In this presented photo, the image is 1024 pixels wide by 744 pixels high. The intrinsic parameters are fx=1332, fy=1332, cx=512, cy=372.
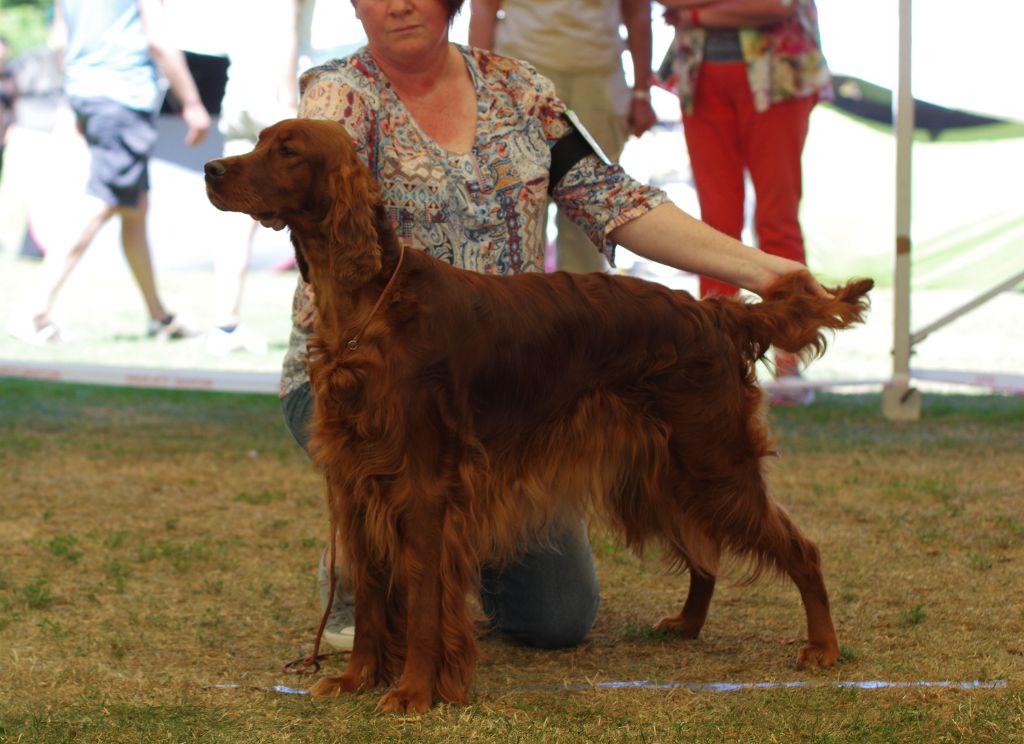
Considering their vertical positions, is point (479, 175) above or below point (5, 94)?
below

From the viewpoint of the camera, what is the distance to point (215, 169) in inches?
82.7

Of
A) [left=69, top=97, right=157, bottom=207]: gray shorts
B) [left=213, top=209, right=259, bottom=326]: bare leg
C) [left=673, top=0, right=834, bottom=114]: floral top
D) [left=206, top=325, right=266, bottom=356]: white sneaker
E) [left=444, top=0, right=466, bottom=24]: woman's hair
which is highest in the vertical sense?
A: [left=673, top=0, right=834, bottom=114]: floral top

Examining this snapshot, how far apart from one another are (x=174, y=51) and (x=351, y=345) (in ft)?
12.2

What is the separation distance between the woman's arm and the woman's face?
0.54 m

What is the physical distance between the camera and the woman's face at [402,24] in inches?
103

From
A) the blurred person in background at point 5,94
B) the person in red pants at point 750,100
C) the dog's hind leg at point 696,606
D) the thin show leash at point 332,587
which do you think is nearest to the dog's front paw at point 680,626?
the dog's hind leg at point 696,606

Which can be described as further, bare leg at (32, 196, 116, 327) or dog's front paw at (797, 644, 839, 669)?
bare leg at (32, 196, 116, 327)

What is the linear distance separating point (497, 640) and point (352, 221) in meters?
1.14

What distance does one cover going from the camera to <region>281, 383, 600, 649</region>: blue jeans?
108 inches

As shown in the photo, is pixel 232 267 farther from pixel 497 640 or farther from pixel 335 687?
pixel 335 687

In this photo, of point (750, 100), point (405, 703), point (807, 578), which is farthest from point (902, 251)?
point (405, 703)

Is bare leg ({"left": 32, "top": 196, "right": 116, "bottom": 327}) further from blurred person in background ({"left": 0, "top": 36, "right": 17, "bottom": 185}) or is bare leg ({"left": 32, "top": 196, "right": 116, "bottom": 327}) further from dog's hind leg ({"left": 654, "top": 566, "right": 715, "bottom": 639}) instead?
dog's hind leg ({"left": 654, "top": 566, "right": 715, "bottom": 639})

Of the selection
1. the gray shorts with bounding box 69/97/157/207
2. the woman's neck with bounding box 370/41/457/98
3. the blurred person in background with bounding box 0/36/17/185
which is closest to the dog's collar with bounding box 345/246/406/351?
the woman's neck with bounding box 370/41/457/98

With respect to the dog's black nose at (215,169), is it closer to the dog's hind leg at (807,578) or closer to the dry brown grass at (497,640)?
the dry brown grass at (497,640)
